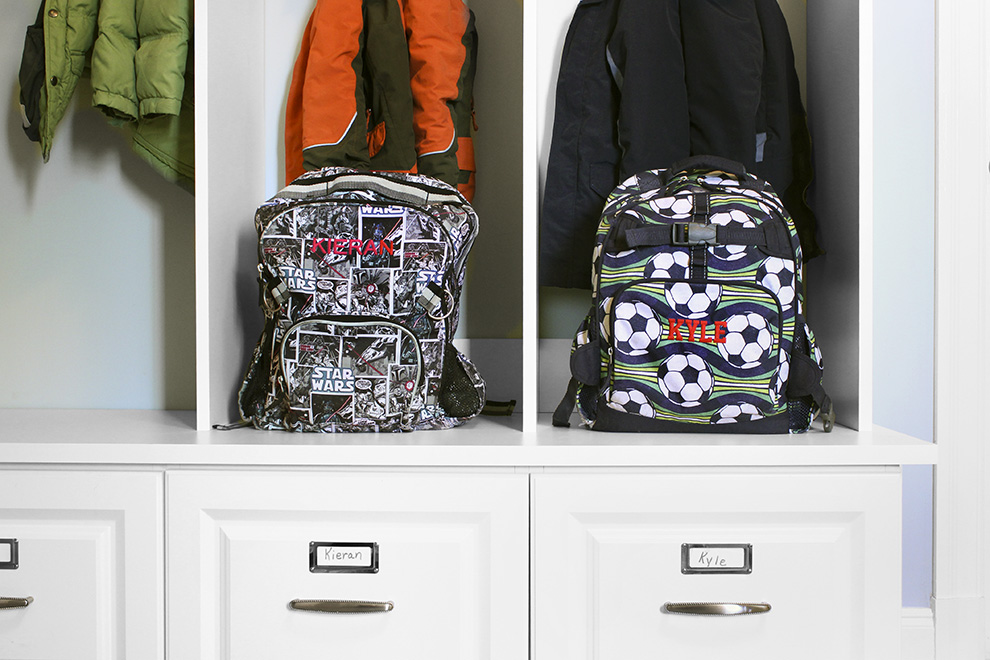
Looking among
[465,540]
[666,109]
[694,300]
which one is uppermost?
[666,109]

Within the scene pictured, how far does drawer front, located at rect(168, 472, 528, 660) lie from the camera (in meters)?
0.98

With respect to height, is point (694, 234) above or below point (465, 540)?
above

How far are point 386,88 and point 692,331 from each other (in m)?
0.74

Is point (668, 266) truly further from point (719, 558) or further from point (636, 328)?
point (719, 558)

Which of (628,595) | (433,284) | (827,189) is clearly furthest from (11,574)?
(827,189)

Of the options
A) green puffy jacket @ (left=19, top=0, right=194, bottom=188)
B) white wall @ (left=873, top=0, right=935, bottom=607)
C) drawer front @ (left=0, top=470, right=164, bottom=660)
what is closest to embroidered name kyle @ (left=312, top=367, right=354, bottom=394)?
drawer front @ (left=0, top=470, right=164, bottom=660)

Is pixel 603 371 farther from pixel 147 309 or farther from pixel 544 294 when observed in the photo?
pixel 147 309

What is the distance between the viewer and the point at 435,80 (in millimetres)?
1304

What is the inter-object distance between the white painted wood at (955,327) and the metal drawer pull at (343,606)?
4.08ft

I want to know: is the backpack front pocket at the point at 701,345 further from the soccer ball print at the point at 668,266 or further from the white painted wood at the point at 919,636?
the white painted wood at the point at 919,636

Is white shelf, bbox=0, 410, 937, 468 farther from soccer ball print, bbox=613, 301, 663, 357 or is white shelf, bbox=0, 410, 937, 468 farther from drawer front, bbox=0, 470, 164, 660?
soccer ball print, bbox=613, 301, 663, 357

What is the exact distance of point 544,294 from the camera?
148 centimetres

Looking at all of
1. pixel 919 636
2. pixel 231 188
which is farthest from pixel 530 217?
pixel 919 636

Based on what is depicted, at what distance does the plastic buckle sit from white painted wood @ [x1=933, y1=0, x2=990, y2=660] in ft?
2.51
